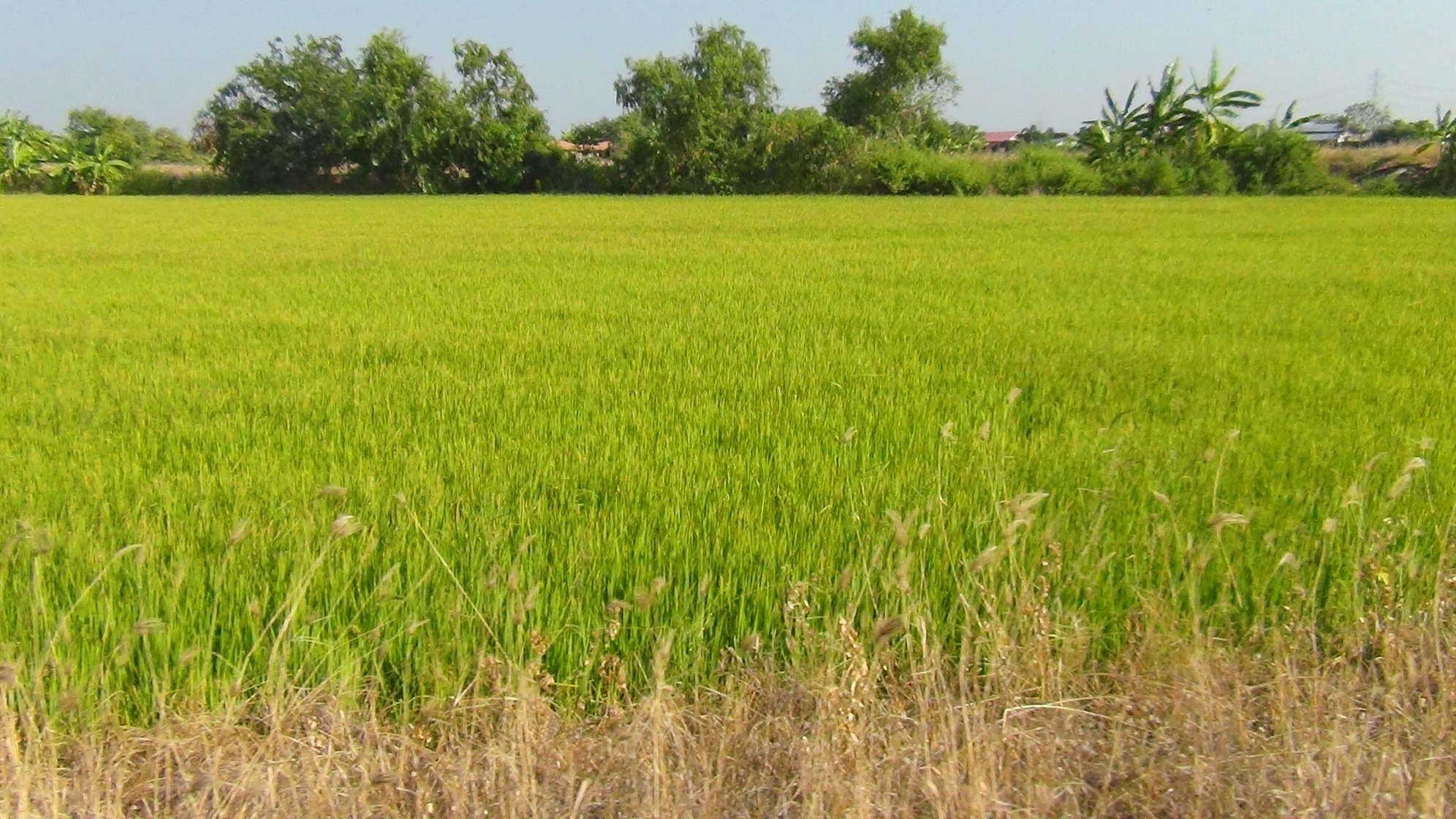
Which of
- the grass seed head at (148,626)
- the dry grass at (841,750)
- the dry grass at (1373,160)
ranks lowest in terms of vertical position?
the dry grass at (841,750)

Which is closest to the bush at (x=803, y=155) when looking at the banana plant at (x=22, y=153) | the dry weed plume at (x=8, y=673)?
the banana plant at (x=22, y=153)

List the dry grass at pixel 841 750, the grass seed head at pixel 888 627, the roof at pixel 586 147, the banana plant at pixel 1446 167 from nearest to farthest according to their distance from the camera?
the dry grass at pixel 841 750 < the grass seed head at pixel 888 627 < the banana plant at pixel 1446 167 < the roof at pixel 586 147

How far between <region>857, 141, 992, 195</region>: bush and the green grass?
69.2ft

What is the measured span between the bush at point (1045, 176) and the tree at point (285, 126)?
22.8 meters

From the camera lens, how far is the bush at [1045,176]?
28188mm

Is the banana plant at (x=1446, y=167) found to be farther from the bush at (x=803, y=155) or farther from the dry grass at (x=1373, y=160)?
the bush at (x=803, y=155)

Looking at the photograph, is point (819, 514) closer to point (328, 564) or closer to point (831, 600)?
point (831, 600)

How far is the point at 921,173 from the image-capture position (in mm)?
29281

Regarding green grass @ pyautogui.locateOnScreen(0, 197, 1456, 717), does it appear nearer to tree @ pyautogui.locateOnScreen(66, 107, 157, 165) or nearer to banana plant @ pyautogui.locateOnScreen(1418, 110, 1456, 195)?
banana plant @ pyautogui.locateOnScreen(1418, 110, 1456, 195)

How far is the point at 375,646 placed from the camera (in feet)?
6.84

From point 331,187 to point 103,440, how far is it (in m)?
37.9

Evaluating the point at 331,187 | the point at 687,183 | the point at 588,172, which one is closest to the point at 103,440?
the point at 687,183

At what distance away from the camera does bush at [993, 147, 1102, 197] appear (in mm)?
28188

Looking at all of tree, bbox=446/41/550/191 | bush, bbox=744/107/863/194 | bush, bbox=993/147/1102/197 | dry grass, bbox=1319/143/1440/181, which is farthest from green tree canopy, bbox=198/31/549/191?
dry grass, bbox=1319/143/1440/181
